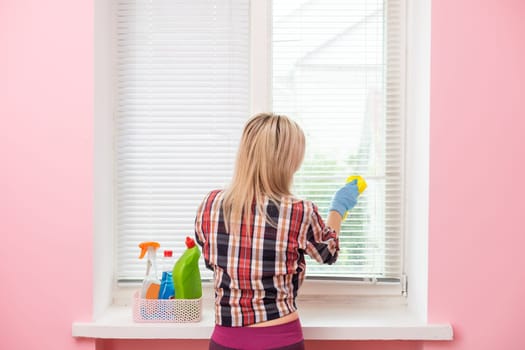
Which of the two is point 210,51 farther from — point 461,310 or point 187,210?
point 461,310

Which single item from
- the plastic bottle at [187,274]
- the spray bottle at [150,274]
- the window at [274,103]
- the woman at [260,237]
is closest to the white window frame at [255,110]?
the window at [274,103]

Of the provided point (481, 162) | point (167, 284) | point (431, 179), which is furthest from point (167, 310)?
point (481, 162)

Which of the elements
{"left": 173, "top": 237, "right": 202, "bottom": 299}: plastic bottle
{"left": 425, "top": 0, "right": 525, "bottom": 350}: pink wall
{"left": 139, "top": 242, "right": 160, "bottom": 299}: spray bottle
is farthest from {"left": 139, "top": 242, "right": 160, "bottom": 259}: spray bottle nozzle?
{"left": 425, "top": 0, "right": 525, "bottom": 350}: pink wall

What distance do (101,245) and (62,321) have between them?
26 centimetres

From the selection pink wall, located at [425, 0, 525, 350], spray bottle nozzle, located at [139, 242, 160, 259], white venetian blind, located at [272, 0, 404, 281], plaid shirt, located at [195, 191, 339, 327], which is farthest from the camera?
white venetian blind, located at [272, 0, 404, 281]

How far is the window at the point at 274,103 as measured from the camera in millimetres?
2102

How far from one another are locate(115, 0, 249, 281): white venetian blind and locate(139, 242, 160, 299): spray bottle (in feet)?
0.49

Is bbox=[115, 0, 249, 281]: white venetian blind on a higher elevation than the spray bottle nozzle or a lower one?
higher

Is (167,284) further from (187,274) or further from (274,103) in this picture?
(274,103)

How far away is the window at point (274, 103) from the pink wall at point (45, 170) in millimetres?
236

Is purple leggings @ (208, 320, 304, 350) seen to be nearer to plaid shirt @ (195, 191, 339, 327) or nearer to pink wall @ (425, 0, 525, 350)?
plaid shirt @ (195, 191, 339, 327)

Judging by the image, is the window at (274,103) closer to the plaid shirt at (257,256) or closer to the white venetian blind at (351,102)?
the white venetian blind at (351,102)

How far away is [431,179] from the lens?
1857mm

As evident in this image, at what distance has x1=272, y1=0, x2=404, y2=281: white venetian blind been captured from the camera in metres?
2.10
